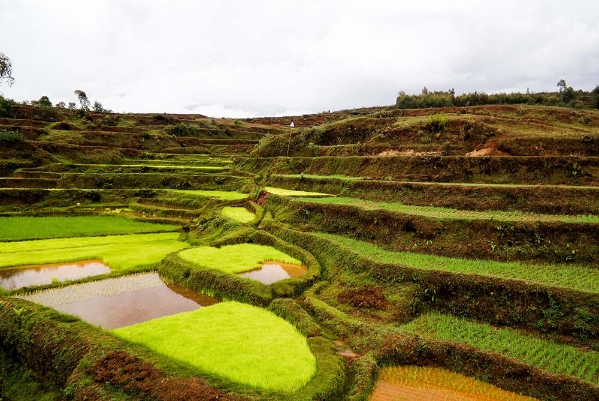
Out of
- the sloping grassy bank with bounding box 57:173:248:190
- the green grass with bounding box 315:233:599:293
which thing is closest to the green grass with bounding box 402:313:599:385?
the green grass with bounding box 315:233:599:293

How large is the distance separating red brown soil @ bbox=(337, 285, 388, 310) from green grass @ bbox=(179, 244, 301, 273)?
A: 428cm

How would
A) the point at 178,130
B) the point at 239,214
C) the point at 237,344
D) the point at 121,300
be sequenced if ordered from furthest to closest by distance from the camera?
the point at 178,130 → the point at 239,214 → the point at 121,300 → the point at 237,344

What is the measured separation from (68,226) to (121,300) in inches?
531

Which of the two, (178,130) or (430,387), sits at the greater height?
(178,130)

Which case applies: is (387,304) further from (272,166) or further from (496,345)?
(272,166)

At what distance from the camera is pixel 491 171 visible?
61.8ft

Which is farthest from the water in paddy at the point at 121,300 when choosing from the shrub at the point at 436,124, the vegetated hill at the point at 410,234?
the shrub at the point at 436,124

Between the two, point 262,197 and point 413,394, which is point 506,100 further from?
point 413,394

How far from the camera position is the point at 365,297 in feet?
37.4

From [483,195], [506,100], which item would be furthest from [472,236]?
[506,100]

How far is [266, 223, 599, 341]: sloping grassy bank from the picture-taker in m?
9.16

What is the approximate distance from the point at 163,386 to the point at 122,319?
16.5 ft

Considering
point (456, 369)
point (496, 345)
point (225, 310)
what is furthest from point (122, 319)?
point (496, 345)

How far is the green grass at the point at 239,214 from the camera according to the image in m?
22.2
